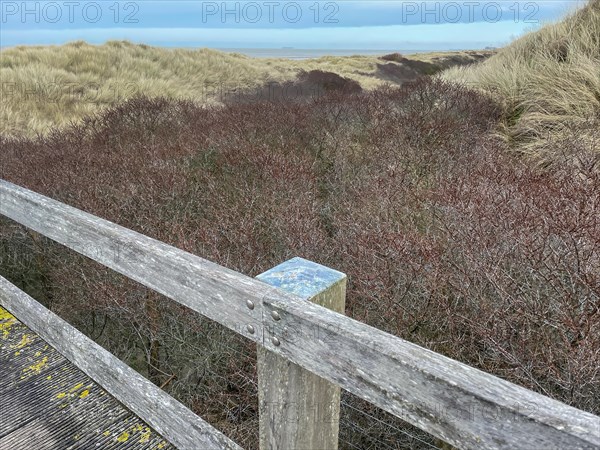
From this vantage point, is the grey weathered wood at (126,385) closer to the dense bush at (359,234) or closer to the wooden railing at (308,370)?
the wooden railing at (308,370)

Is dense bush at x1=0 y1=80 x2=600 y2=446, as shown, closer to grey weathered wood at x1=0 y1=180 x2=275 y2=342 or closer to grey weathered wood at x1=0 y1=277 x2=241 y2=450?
grey weathered wood at x1=0 y1=277 x2=241 y2=450

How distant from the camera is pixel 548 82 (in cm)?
754

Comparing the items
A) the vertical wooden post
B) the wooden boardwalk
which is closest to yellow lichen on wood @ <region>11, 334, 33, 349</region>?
the wooden boardwalk

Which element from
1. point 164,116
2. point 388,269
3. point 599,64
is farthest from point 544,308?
point 164,116

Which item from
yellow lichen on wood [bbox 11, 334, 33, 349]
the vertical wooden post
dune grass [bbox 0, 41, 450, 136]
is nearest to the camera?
the vertical wooden post

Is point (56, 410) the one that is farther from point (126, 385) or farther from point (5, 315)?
point (5, 315)

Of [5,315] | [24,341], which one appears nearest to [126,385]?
[24,341]

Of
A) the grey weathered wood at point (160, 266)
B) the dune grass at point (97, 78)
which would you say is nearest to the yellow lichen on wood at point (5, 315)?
the grey weathered wood at point (160, 266)

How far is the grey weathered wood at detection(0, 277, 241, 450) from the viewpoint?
5.26ft

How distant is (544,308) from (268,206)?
8.70ft

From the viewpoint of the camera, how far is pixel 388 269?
3.19 metres

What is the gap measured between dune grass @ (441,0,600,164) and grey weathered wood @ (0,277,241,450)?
5086mm

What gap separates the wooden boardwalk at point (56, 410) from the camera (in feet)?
6.04

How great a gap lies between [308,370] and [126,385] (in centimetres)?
107
